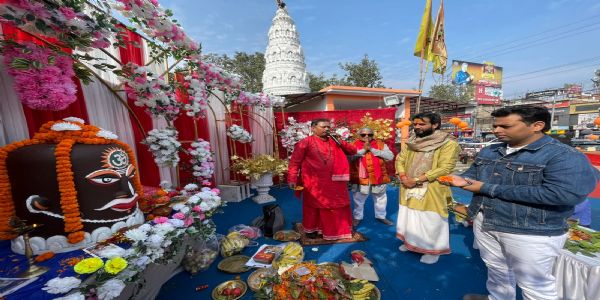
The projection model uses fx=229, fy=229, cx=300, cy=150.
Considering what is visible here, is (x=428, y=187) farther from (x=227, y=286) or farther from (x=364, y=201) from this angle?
(x=227, y=286)

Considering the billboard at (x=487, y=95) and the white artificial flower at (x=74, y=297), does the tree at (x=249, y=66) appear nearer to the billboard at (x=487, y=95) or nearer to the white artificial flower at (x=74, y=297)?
the white artificial flower at (x=74, y=297)

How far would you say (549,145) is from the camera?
169 cm

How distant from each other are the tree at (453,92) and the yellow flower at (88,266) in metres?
41.3

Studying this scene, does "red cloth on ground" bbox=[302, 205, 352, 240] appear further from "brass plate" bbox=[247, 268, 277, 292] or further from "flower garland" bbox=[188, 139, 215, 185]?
"flower garland" bbox=[188, 139, 215, 185]

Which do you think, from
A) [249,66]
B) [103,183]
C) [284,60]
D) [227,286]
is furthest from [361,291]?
[249,66]

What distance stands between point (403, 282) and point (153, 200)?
3173 millimetres

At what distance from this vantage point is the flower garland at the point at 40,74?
6.27 ft

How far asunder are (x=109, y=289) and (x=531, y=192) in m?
2.97

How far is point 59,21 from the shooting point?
1.91 metres

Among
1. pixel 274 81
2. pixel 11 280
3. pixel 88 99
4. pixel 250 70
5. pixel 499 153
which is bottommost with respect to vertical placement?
pixel 11 280

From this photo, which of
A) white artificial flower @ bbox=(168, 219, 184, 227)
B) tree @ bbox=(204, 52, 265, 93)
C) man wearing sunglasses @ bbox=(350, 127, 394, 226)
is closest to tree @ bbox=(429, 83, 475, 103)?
tree @ bbox=(204, 52, 265, 93)

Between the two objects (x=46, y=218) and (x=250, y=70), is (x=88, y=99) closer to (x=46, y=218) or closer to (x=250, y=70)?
(x=46, y=218)

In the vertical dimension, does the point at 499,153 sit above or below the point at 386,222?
above

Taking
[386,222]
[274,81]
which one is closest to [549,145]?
[386,222]
